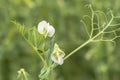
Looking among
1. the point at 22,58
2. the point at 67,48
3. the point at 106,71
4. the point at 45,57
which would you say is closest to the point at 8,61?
the point at 22,58

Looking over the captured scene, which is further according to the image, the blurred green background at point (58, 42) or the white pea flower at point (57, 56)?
the blurred green background at point (58, 42)

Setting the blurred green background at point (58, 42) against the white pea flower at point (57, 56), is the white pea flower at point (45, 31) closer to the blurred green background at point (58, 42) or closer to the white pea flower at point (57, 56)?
the white pea flower at point (57, 56)

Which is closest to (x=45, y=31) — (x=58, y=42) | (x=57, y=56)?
(x=57, y=56)

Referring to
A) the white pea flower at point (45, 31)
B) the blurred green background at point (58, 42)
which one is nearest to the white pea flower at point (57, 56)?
the white pea flower at point (45, 31)

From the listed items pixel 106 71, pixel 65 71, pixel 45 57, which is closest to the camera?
pixel 45 57

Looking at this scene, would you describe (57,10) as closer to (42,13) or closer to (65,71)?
(42,13)

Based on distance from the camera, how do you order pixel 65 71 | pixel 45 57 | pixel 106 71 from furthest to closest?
pixel 65 71 < pixel 106 71 < pixel 45 57

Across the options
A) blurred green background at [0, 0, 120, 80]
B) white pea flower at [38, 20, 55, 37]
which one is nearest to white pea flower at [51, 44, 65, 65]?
white pea flower at [38, 20, 55, 37]

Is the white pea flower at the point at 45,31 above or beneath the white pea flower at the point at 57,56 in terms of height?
above

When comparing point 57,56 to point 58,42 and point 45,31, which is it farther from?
point 58,42
